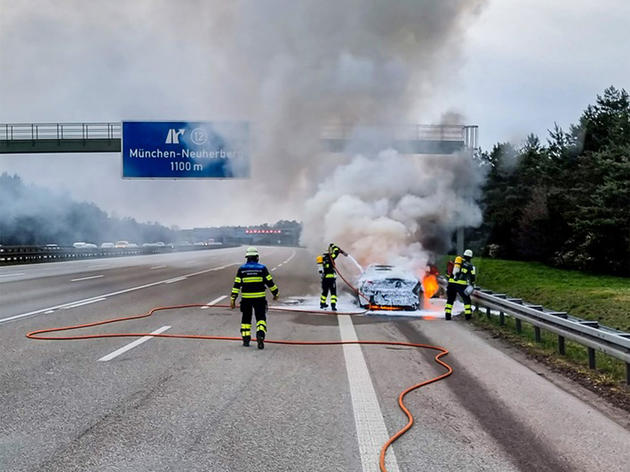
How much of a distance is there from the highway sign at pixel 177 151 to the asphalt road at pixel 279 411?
16624 millimetres

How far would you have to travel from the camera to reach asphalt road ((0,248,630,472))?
14.6ft

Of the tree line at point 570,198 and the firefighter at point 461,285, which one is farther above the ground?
the tree line at point 570,198

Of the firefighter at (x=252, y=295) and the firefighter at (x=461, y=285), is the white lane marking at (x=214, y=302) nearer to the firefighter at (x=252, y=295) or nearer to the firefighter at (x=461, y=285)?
the firefighter at (x=252, y=295)

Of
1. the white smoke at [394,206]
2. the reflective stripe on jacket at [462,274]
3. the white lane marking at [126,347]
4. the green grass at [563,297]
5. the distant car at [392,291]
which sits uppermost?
the white smoke at [394,206]

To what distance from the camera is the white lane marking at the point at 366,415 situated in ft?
14.6

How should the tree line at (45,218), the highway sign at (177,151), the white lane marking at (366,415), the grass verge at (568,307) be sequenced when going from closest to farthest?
the white lane marking at (366,415)
the grass verge at (568,307)
the highway sign at (177,151)
the tree line at (45,218)

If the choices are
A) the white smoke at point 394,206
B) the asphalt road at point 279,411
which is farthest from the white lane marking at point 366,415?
the white smoke at point 394,206

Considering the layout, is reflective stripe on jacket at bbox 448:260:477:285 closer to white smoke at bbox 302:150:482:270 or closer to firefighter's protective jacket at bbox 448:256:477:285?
firefighter's protective jacket at bbox 448:256:477:285

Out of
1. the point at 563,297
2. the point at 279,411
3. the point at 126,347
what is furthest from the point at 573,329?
the point at 563,297

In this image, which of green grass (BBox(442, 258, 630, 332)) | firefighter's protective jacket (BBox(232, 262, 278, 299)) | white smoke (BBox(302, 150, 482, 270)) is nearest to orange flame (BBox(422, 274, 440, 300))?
white smoke (BBox(302, 150, 482, 270))

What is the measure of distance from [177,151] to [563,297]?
55.6 feet

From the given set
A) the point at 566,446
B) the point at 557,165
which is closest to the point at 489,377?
the point at 566,446

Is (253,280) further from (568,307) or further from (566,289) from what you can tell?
(566,289)

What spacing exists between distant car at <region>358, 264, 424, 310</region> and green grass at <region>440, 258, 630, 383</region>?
160 cm
